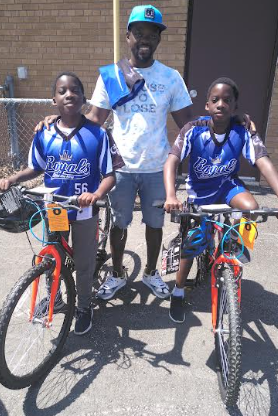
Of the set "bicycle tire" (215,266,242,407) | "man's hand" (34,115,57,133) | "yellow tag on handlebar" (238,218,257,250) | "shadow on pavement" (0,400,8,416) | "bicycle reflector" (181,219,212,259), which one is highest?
"man's hand" (34,115,57,133)

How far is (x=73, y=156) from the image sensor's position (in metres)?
2.33

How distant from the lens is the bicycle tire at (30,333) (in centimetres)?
210

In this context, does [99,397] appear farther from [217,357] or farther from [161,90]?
[161,90]

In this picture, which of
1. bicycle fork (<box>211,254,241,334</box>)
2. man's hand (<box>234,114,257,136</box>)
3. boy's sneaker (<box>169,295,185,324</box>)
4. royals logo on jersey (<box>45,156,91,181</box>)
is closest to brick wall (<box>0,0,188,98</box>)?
man's hand (<box>234,114,257,136</box>)

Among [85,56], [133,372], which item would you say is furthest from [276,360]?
[85,56]

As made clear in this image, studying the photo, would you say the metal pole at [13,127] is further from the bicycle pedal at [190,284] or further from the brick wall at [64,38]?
the bicycle pedal at [190,284]

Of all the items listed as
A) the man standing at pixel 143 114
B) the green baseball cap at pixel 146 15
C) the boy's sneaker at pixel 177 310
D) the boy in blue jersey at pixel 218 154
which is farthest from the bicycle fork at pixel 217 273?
the green baseball cap at pixel 146 15

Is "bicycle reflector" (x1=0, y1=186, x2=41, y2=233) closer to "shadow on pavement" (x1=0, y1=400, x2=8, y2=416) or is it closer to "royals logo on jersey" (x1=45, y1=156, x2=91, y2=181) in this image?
"royals logo on jersey" (x1=45, y1=156, x2=91, y2=181)

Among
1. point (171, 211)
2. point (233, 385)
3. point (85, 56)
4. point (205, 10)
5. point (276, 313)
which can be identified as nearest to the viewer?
point (233, 385)

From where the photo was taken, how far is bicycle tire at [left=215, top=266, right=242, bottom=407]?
2.02 meters

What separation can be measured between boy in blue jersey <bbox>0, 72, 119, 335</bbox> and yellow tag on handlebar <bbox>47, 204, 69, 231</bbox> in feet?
0.81

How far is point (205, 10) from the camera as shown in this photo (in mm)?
5379

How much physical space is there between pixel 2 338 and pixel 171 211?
1265 mm

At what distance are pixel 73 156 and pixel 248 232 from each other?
124cm
